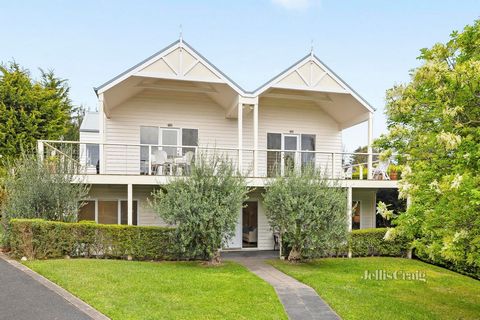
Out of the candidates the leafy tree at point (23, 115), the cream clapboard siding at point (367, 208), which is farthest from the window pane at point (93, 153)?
the cream clapboard siding at point (367, 208)

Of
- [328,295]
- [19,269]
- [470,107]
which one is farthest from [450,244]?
[19,269]

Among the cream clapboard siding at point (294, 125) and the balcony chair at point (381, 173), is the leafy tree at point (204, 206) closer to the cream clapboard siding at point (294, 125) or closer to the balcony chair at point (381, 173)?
the cream clapboard siding at point (294, 125)

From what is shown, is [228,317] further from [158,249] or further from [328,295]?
[158,249]

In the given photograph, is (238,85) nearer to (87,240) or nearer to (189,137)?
(189,137)

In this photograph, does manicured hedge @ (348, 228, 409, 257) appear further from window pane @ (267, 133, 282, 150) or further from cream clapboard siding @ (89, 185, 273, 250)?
window pane @ (267, 133, 282, 150)

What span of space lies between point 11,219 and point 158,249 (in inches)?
186

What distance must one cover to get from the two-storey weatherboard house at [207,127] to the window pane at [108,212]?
0.04 metres

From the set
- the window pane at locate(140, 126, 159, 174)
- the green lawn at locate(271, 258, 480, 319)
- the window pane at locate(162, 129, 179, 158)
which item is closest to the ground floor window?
the window pane at locate(140, 126, 159, 174)

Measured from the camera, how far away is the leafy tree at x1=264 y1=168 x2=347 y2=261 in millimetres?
12320

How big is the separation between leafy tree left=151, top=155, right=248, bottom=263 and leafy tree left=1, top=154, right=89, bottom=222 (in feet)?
10.6

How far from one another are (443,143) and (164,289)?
261 inches

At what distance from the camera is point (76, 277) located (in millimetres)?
9242

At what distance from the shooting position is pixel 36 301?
7586mm

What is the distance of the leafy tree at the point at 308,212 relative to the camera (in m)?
12.3
